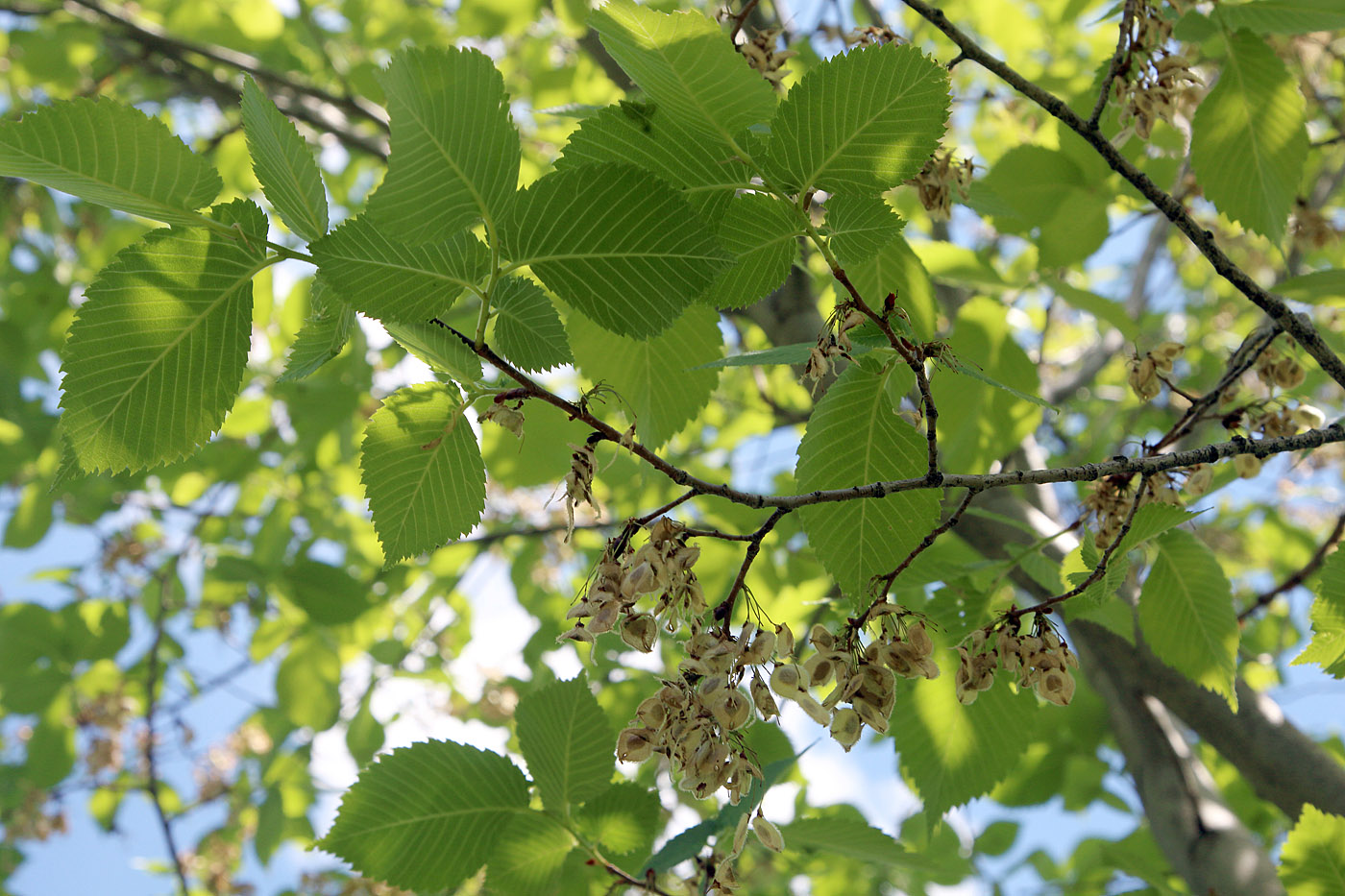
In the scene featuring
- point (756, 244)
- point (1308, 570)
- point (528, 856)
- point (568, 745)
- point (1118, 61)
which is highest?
point (1308, 570)

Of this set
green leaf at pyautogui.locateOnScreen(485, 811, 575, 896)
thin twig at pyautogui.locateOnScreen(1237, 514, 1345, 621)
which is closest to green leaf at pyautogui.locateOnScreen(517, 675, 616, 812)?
green leaf at pyautogui.locateOnScreen(485, 811, 575, 896)

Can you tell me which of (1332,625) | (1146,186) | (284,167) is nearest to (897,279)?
(1146,186)

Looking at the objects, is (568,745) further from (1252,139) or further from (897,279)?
(1252,139)

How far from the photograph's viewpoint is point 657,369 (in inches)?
34.1

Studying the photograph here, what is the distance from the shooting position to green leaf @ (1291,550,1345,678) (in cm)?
75

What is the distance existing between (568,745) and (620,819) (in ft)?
0.38

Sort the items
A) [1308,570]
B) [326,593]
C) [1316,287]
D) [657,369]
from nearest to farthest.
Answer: [657,369]
[1316,287]
[1308,570]
[326,593]

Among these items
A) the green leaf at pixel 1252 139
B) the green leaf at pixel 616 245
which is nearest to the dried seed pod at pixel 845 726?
the green leaf at pixel 616 245

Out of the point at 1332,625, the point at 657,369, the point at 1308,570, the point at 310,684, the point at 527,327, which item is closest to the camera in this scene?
the point at 527,327

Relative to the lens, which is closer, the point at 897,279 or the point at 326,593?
the point at 897,279

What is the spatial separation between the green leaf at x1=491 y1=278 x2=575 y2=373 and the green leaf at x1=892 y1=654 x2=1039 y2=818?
1.74ft

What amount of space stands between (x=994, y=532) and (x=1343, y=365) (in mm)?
701

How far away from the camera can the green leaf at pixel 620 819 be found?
3.21ft

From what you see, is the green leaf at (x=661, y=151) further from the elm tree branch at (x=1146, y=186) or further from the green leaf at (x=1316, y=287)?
the green leaf at (x=1316, y=287)
